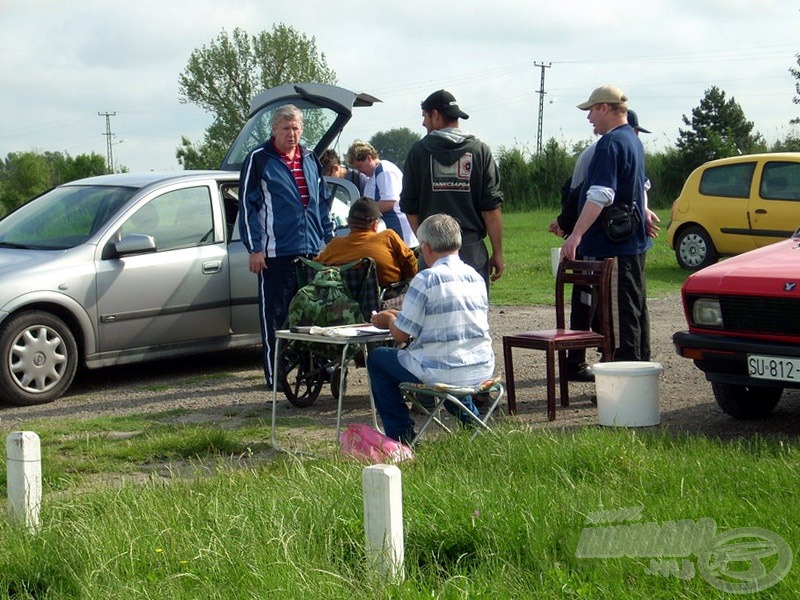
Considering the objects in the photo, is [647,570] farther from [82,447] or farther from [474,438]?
[82,447]

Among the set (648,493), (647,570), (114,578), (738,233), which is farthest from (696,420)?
(738,233)

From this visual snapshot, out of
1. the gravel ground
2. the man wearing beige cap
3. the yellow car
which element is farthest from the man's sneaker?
the yellow car

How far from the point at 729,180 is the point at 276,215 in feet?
36.9

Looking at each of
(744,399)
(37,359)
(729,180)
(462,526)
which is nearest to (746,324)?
(744,399)

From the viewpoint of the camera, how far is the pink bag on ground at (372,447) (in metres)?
5.89

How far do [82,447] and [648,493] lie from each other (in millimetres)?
3696

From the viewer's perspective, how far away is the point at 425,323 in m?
6.46

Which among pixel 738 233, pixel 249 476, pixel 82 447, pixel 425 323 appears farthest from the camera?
pixel 738 233

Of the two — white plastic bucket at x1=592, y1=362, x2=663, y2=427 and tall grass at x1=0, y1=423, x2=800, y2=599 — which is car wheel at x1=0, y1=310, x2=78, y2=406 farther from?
white plastic bucket at x1=592, y1=362, x2=663, y2=427

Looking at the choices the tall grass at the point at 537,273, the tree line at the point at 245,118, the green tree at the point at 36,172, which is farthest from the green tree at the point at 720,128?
the green tree at the point at 36,172

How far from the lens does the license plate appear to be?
6562 millimetres

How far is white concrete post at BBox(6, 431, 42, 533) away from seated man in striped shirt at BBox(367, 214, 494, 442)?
212cm

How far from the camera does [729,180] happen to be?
18.4m

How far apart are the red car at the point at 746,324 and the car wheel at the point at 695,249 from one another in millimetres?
11496
